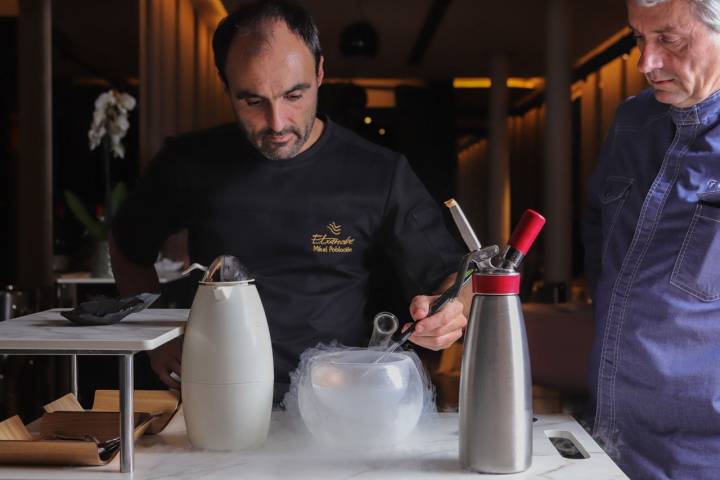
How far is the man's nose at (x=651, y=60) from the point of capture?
1.38 meters

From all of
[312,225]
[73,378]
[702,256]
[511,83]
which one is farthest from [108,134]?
[511,83]

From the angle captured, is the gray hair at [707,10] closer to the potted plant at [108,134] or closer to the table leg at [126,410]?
the table leg at [126,410]

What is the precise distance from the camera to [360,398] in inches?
38.0

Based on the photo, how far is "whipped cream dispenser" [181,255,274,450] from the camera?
96cm

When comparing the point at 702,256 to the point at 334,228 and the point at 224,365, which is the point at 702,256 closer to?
the point at 334,228

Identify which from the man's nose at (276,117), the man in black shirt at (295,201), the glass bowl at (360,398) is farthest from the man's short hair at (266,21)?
the glass bowl at (360,398)

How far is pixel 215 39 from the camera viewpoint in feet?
5.57

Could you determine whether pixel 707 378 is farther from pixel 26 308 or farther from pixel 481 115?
pixel 481 115

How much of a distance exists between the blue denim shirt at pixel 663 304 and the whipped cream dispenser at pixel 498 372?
0.60 m

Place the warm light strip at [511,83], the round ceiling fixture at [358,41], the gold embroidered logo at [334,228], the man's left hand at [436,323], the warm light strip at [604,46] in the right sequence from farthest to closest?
the warm light strip at [511,83], the warm light strip at [604,46], the round ceiling fixture at [358,41], the gold embroidered logo at [334,228], the man's left hand at [436,323]

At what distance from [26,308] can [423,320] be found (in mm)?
3064

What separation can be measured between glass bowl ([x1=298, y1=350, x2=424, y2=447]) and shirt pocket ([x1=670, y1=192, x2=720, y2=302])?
614mm

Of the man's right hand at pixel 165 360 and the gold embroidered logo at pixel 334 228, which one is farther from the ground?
the gold embroidered logo at pixel 334 228

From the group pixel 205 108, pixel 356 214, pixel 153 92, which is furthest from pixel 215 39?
pixel 205 108
